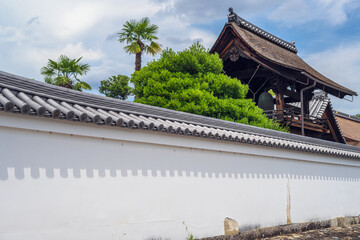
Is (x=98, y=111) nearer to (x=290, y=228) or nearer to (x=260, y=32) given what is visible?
(x=290, y=228)

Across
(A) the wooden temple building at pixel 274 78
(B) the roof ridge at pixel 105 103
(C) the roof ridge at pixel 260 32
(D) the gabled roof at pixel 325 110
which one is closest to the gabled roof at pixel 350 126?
(D) the gabled roof at pixel 325 110

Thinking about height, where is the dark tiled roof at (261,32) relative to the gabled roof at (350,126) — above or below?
above

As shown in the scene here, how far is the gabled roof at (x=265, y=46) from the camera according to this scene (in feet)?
52.1

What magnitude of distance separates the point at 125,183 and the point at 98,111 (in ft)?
4.13

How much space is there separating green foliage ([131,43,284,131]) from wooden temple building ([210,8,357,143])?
349 centimetres

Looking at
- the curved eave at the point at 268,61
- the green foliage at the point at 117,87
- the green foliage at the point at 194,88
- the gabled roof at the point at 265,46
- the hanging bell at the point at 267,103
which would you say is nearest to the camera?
the green foliage at the point at 194,88

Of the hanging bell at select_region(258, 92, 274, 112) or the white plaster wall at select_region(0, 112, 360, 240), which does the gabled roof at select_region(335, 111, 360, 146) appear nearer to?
the hanging bell at select_region(258, 92, 274, 112)

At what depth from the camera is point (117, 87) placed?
105 ft

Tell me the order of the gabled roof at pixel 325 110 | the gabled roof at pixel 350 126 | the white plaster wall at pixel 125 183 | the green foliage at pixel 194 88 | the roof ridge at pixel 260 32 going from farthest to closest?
the gabled roof at pixel 350 126 < the gabled roof at pixel 325 110 < the roof ridge at pixel 260 32 < the green foliage at pixel 194 88 < the white plaster wall at pixel 125 183

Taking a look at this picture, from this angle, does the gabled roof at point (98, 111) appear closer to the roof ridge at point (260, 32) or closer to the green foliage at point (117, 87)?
the roof ridge at point (260, 32)

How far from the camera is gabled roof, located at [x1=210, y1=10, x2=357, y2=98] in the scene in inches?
625

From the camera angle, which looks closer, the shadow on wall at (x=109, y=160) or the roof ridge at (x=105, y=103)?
the shadow on wall at (x=109, y=160)

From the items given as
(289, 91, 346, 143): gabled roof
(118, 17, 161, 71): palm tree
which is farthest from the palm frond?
(289, 91, 346, 143): gabled roof

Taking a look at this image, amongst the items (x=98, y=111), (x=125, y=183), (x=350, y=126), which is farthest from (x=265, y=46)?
(x=125, y=183)
